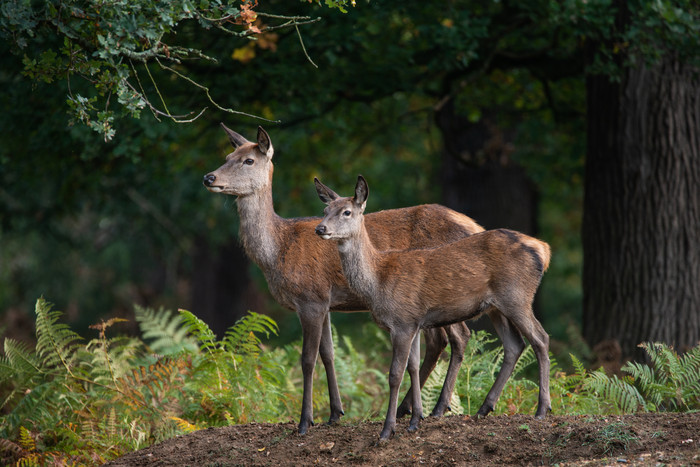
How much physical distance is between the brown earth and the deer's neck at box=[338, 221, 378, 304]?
3.59 ft

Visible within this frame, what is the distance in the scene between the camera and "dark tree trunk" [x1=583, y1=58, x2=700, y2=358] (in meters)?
9.65

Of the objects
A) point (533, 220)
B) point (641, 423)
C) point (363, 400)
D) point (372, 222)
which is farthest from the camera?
point (533, 220)

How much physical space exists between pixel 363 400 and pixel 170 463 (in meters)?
3.41

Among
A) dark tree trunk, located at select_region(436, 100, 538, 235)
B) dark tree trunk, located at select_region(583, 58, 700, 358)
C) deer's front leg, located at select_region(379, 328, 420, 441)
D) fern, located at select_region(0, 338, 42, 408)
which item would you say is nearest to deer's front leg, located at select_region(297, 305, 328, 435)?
deer's front leg, located at select_region(379, 328, 420, 441)

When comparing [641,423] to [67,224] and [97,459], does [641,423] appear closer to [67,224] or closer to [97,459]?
[97,459]

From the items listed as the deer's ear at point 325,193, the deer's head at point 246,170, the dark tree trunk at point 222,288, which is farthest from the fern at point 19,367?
the dark tree trunk at point 222,288

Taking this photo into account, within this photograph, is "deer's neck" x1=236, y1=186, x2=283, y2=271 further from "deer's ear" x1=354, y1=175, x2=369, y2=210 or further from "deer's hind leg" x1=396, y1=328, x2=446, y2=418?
"deer's hind leg" x1=396, y1=328, x2=446, y2=418

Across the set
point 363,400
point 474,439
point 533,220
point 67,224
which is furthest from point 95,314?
point 474,439

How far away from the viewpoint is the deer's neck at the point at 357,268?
21.1ft

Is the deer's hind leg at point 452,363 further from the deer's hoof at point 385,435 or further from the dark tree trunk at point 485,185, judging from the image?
the dark tree trunk at point 485,185

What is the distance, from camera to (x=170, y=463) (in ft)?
20.3

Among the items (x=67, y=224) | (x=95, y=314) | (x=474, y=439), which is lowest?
(x=95, y=314)

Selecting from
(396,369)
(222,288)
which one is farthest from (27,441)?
(222,288)

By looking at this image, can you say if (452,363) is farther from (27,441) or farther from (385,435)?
(27,441)
